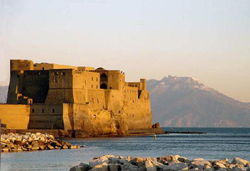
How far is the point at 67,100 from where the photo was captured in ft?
223

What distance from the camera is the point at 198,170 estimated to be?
22.4 metres

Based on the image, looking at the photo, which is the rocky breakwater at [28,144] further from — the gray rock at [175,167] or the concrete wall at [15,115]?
the gray rock at [175,167]

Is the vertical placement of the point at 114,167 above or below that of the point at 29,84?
below

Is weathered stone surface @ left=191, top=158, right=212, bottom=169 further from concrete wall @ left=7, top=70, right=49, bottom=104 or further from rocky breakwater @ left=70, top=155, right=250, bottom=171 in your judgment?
concrete wall @ left=7, top=70, right=49, bottom=104

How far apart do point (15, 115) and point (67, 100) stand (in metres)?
6.80

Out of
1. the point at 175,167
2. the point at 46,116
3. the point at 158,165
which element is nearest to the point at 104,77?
the point at 46,116

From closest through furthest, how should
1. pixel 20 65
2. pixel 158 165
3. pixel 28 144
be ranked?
pixel 158 165 < pixel 28 144 < pixel 20 65

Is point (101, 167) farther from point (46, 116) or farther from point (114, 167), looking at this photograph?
point (46, 116)

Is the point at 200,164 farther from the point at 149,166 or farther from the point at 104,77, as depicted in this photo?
the point at 104,77

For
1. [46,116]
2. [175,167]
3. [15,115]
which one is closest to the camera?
[175,167]

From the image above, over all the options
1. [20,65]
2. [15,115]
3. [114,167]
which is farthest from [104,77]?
[114,167]

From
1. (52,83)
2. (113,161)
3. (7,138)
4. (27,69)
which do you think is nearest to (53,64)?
(27,69)

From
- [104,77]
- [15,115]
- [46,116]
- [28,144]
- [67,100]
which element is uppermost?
[104,77]

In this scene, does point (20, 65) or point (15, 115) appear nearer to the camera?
point (15, 115)
